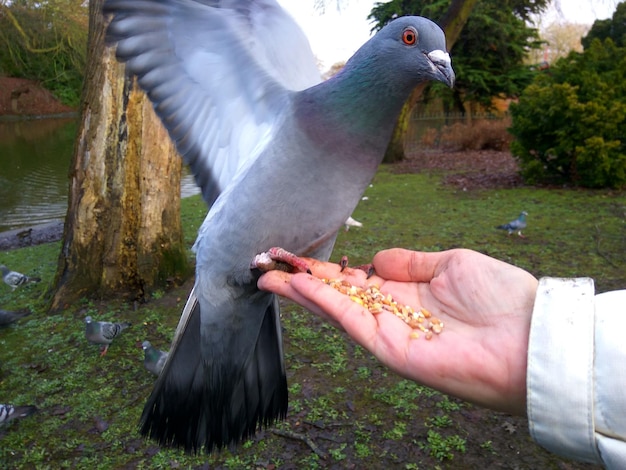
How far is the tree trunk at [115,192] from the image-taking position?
4258mm

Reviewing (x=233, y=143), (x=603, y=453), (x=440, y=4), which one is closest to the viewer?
(x=603, y=453)

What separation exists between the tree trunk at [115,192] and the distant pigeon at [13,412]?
5.29ft

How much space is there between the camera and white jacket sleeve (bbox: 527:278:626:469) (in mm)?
1229

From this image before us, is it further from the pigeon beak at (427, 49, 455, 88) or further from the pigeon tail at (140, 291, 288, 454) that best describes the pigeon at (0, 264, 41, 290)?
the pigeon beak at (427, 49, 455, 88)

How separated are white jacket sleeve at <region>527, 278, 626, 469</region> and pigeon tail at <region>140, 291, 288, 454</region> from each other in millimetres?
1367

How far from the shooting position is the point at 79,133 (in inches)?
175

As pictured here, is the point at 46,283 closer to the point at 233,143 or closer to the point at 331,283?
the point at 233,143

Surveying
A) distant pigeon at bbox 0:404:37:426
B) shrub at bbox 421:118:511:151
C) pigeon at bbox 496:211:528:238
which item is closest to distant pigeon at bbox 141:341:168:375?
distant pigeon at bbox 0:404:37:426

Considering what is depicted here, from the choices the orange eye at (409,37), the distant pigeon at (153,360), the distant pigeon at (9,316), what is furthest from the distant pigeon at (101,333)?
the orange eye at (409,37)

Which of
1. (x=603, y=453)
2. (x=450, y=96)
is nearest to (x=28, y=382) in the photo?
(x=603, y=453)

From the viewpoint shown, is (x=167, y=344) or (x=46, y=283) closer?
(x=167, y=344)

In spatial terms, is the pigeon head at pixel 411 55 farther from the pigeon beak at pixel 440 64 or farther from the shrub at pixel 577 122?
the shrub at pixel 577 122

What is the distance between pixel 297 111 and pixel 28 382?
3.16 m

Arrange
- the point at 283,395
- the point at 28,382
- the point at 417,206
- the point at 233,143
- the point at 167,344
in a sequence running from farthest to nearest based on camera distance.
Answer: the point at 417,206 → the point at 167,344 → the point at 28,382 → the point at 283,395 → the point at 233,143
